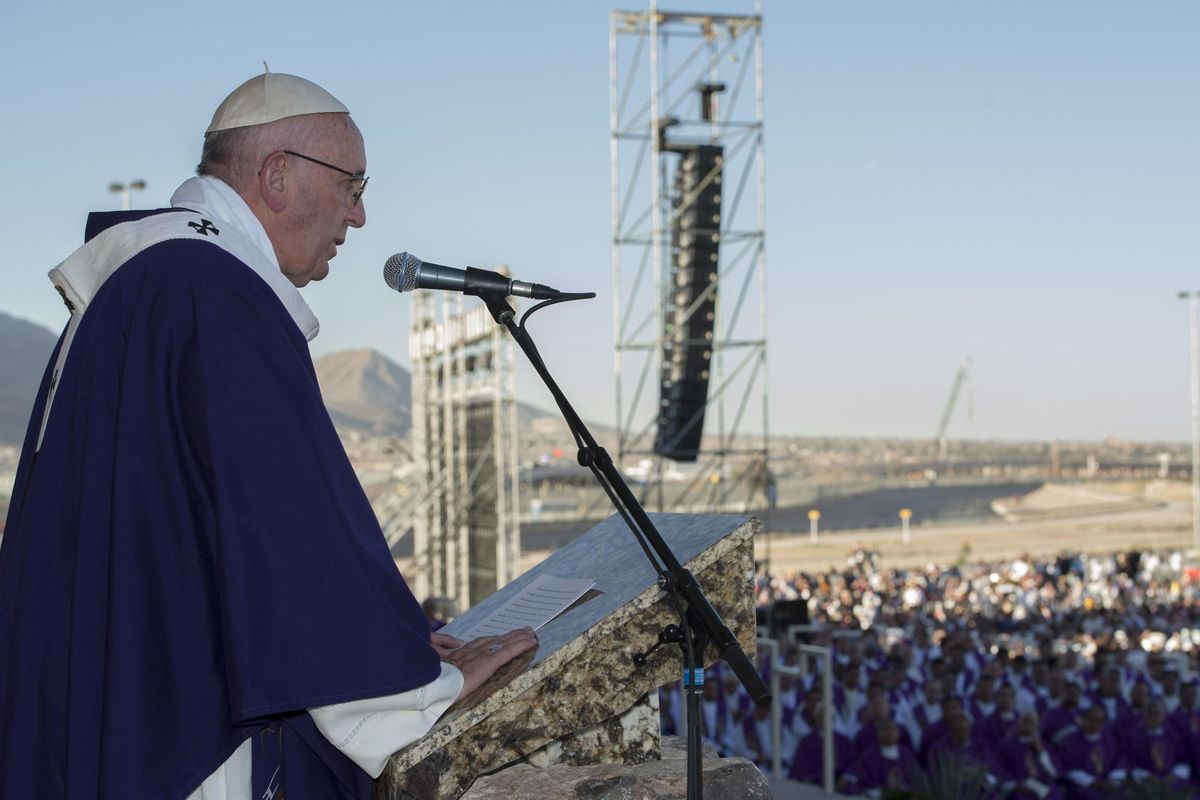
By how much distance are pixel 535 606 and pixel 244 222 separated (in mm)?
788

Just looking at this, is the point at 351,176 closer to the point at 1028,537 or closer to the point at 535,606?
the point at 535,606

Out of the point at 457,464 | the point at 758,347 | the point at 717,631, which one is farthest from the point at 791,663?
the point at 717,631

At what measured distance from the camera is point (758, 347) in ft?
52.0

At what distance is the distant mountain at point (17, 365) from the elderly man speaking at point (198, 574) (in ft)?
265

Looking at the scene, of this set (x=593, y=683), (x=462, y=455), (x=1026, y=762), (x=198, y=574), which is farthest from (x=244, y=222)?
(x=462, y=455)

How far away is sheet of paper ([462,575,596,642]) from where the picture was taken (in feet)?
7.09

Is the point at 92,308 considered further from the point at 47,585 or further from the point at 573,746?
the point at 573,746

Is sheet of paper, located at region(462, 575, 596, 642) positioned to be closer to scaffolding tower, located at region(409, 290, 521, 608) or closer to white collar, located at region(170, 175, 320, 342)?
white collar, located at region(170, 175, 320, 342)

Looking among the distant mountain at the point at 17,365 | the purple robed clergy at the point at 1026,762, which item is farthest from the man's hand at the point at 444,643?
the distant mountain at the point at 17,365

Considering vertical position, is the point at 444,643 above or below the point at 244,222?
below

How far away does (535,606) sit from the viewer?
2.24 metres

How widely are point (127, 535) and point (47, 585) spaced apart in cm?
18

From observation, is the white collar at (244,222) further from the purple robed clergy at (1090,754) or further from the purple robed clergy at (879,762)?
the purple robed clergy at (1090,754)

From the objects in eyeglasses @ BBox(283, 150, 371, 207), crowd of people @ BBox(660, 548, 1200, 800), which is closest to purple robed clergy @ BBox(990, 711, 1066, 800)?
crowd of people @ BBox(660, 548, 1200, 800)
